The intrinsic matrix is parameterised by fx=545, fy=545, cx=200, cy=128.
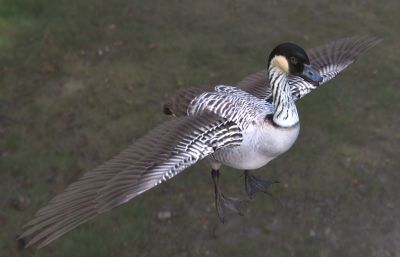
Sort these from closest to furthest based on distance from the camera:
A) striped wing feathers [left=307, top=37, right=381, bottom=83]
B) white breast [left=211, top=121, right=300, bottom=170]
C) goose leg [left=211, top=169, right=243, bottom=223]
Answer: white breast [left=211, top=121, right=300, bottom=170], striped wing feathers [left=307, top=37, right=381, bottom=83], goose leg [left=211, top=169, right=243, bottom=223]

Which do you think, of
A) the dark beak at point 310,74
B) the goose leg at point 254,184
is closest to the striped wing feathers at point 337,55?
the dark beak at point 310,74

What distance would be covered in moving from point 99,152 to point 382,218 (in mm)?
4005

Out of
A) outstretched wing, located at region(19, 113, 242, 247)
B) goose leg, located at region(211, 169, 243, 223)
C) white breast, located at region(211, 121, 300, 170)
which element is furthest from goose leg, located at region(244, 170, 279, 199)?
outstretched wing, located at region(19, 113, 242, 247)

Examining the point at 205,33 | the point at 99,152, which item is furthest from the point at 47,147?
the point at 205,33

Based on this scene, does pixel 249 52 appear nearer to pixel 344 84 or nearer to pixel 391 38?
pixel 344 84

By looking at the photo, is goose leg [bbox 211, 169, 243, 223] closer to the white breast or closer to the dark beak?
the white breast

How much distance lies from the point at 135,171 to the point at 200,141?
707 mm

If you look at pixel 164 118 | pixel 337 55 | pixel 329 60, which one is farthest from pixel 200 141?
pixel 164 118

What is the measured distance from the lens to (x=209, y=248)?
6766 mm

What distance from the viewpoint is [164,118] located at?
27.5 ft

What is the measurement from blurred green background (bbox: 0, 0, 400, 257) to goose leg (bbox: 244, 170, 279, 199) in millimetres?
463

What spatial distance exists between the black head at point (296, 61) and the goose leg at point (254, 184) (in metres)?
2.07

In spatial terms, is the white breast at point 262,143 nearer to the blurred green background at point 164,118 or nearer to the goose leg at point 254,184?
the goose leg at point 254,184

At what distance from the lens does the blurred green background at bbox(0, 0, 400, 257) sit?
6.93 metres
